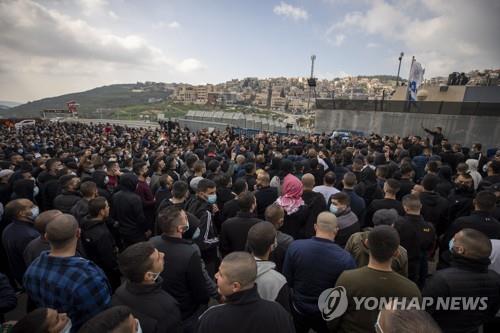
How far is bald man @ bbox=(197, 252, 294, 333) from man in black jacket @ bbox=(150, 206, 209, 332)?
79 centimetres

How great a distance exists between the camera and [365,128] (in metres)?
22.4

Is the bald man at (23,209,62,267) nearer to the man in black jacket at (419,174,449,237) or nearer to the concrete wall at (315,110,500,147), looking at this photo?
the man in black jacket at (419,174,449,237)

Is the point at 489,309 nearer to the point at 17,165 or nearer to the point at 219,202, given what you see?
the point at 219,202

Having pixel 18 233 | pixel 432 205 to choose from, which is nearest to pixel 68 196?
pixel 18 233

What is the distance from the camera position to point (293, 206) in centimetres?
417

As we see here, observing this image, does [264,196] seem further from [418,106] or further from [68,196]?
[418,106]

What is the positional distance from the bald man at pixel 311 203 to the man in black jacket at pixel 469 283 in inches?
76.8

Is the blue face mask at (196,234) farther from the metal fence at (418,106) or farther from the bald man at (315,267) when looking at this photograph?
the metal fence at (418,106)

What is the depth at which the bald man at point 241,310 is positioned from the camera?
1684 mm

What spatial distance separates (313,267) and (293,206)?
5.23 ft

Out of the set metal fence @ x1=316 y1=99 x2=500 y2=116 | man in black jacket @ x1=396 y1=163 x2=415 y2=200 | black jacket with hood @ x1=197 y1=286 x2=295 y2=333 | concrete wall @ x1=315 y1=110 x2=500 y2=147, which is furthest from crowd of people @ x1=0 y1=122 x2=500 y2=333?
metal fence @ x1=316 y1=99 x2=500 y2=116

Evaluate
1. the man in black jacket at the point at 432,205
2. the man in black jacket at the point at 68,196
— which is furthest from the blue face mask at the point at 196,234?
the man in black jacket at the point at 432,205

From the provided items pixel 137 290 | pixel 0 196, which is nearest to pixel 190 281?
pixel 137 290

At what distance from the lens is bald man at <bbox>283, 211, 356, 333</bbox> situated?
259 centimetres
